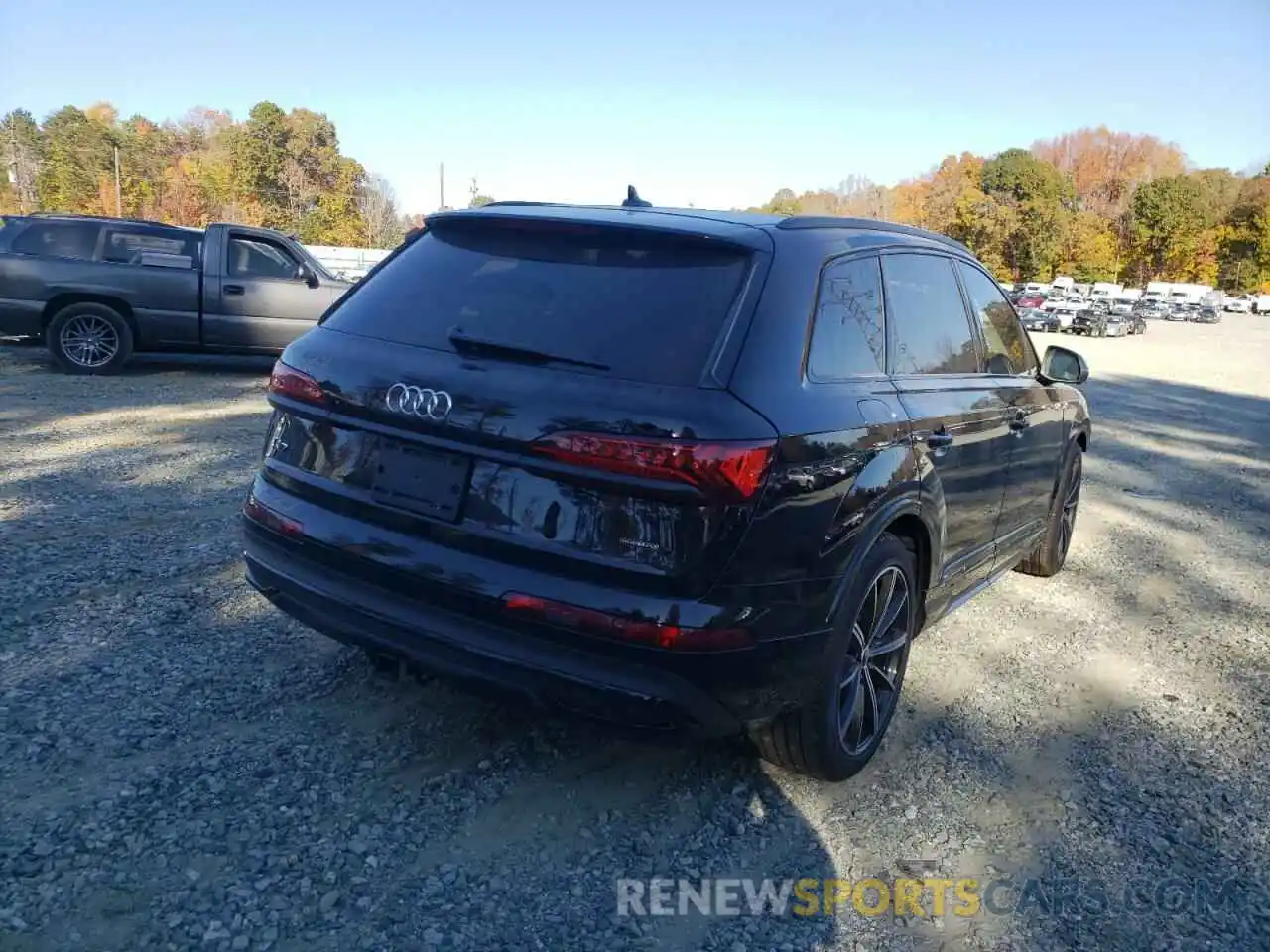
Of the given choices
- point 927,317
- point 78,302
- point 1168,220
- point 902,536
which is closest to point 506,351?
point 902,536

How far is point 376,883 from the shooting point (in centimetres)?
259

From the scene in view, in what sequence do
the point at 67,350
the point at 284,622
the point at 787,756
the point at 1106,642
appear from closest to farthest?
1. the point at 787,756
2. the point at 284,622
3. the point at 1106,642
4. the point at 67,350

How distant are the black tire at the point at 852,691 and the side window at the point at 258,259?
9838 millimetres

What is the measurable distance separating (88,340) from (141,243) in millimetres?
1228

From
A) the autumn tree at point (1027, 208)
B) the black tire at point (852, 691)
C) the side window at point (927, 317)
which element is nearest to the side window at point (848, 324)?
the side window at point (927, 317)

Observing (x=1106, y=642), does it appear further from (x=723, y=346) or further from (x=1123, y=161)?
(x=1123, y=161)

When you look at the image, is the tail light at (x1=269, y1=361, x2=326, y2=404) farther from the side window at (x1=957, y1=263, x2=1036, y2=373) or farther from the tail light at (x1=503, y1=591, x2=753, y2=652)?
the side window at (x1=957, y1=263, x2=1036, y2=373)

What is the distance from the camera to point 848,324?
3.17m

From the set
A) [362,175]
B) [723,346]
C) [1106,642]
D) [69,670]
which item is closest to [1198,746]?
[1106,642]

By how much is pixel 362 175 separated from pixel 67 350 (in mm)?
52275

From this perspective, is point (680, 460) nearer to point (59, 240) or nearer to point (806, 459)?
point (806, 459)

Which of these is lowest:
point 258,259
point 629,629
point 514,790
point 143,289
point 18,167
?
point 514,790

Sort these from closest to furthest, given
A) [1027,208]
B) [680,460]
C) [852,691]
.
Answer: [680,460] < [852,691] < [1027,208]

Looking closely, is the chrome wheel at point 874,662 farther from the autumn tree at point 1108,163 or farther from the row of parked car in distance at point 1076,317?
the autumn tree at point 1108,163
